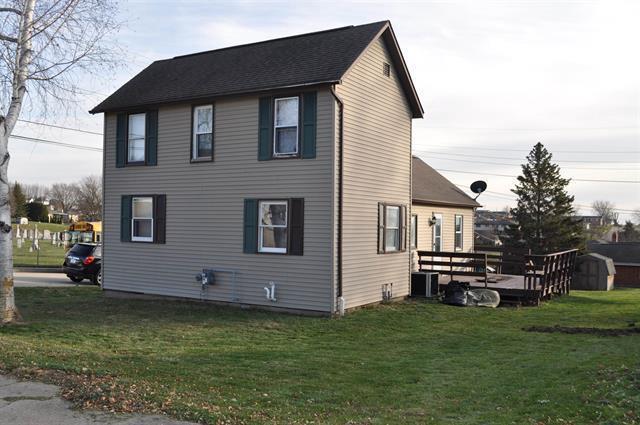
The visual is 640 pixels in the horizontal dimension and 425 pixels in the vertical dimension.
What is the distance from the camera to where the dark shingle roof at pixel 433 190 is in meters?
23.4

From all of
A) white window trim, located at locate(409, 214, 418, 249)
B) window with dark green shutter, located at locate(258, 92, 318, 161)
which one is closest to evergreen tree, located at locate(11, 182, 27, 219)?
white window trim, located at locate(409, 214, 418, 249)

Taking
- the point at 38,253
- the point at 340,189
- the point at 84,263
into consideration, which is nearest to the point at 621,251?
the point at 84,263

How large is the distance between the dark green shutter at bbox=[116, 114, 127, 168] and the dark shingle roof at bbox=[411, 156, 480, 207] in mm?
10479

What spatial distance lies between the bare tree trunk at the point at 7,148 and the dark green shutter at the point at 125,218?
5.32m

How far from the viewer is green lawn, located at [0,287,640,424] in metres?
6.21

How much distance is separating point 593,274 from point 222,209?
22.7 m

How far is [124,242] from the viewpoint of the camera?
685 inches

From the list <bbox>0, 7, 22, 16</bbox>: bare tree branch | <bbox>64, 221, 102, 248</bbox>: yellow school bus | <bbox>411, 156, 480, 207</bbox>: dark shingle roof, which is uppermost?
<bbox>0, 7, 22, 16</bbox>: bare tree branch

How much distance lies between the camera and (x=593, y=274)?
3055 centimetres

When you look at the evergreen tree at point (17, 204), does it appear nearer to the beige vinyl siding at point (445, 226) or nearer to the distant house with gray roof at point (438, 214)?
the distant house with gray roof at point (438, 214)

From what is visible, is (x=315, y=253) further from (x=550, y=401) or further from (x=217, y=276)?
(x=550, y=401)

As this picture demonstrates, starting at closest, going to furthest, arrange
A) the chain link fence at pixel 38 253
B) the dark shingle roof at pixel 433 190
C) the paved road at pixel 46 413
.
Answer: the paved road at pixel 46 413 → the dark shingle roof at pixel 433 190 → the chain link fence at pixel 38 253

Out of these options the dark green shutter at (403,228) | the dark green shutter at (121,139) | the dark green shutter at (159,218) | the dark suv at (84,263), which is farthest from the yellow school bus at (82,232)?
the dark green shutter at (403,228)

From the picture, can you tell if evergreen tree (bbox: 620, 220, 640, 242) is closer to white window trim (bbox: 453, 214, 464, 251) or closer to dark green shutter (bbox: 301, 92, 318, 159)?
white window trim (bbox: 453, 214, 464, 251)
